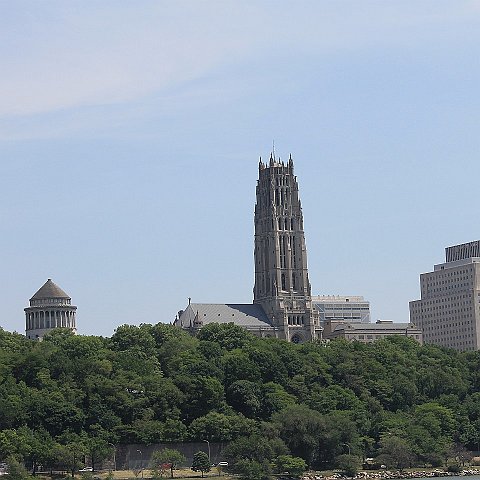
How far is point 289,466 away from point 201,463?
8964mm

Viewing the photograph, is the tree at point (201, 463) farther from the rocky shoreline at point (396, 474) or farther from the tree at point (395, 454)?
the tree at point (395, 454)

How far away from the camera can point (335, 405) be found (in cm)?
17362

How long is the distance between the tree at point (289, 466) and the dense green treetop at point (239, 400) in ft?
7.02

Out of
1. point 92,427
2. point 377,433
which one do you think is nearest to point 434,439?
point 377,433

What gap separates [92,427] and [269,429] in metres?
18.6

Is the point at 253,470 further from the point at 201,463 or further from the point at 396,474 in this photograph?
the point at 396,474

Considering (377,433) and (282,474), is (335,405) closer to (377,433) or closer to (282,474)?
(377,433)

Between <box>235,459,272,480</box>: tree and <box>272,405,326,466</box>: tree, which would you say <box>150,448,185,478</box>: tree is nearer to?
<box>235,459,272,480</box>: tree

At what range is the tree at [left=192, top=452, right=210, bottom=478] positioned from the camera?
15175cm

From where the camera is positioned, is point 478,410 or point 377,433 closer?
point 377,433

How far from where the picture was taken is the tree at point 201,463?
498ft

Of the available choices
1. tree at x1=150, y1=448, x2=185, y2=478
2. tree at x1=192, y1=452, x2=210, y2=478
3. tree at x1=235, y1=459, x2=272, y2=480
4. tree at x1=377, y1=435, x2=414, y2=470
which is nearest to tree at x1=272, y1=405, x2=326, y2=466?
tree at x1=377, y1=435, x2=414, y2=470

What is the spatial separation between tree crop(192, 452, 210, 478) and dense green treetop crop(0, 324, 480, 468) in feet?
10.4

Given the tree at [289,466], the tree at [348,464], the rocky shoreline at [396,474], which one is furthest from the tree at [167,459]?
the tree at [348,464]
